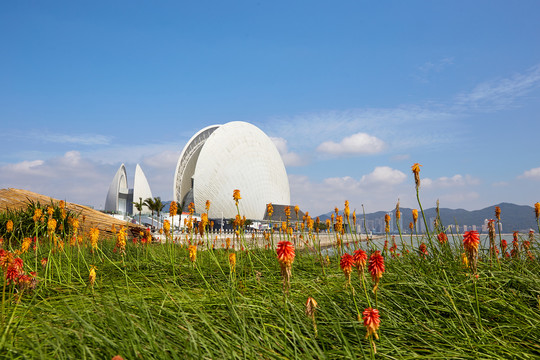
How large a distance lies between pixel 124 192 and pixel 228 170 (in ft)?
161

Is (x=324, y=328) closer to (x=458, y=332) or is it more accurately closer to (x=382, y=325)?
(x=382, y=325)

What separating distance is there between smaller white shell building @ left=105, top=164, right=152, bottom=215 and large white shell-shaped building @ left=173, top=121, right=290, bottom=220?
113ft

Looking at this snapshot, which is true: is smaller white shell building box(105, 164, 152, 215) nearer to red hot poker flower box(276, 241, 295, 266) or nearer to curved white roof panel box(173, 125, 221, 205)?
curved white roof panel box(173, 125, 221, 205)

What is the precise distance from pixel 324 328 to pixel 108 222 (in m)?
13.0

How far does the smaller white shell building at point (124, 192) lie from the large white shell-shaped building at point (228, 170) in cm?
3447

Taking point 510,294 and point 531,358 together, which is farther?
point 510,294

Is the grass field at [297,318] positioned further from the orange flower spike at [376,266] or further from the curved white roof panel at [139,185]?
the curved white roof panel at [139,185]

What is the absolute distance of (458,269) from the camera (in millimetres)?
4316

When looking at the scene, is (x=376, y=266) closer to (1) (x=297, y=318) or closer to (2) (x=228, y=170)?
(1) (x=297, y=318)

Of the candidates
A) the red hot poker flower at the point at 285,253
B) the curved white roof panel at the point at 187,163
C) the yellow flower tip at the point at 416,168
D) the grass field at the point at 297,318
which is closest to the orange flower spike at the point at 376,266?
the grass field at the point at 297,318

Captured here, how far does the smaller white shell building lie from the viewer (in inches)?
4240

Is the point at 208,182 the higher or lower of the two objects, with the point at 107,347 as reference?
higher

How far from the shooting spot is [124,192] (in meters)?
111

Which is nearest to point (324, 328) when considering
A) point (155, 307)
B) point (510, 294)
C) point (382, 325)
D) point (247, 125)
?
point (382, 325)
